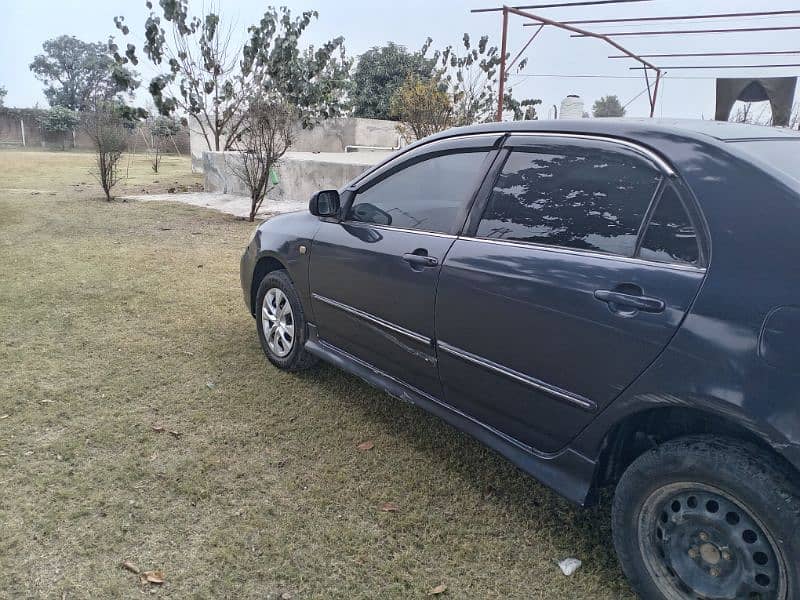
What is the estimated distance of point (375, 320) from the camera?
3.02 metres

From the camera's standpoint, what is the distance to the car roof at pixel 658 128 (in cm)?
207

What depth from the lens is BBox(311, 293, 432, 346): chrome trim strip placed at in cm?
275

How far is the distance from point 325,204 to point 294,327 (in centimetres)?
88

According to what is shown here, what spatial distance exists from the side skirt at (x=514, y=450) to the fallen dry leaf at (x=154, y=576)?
4.34ft

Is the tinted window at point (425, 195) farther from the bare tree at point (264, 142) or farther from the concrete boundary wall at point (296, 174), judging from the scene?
the bare tree at point (264, 142)

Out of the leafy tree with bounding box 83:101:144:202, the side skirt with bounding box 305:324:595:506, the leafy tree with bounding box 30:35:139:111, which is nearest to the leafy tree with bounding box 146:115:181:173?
the leafy tree with bounding box 83:101:144:202

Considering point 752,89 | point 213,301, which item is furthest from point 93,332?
point 752,89

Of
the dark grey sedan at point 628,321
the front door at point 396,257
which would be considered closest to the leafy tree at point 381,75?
the front door at point 396,257

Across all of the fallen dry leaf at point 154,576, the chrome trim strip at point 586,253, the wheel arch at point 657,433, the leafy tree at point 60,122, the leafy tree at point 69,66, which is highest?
the leafy tree at point 69,66

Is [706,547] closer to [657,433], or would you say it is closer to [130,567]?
[657,433]

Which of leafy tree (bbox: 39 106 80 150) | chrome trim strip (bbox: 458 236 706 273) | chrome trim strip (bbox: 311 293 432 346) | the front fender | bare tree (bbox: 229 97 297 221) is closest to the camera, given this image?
chrome trim strip (bbox: 458 236 706 273)

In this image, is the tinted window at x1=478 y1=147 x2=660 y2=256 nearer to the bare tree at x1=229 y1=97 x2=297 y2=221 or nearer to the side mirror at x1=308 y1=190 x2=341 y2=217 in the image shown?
the side mirror at x1=308 y1=190 x2=341 y2=217

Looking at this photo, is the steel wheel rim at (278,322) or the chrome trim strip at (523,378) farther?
the steel wheel rim at (278,322)

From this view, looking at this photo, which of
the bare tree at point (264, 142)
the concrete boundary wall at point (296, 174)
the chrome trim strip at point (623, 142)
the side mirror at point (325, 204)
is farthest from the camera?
the concrete boundary wall at point (296, 174)
